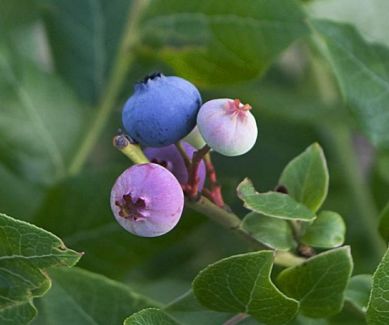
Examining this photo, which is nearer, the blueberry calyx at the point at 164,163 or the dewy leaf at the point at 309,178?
the blueberry calyx at the point at 164,163

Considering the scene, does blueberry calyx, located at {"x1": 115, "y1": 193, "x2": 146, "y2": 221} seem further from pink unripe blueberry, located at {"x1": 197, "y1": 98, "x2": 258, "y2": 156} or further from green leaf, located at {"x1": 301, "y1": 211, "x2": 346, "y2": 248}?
green leaf, located at {"x1": 301, "y1": 211, "x2": 346, "y2": 248}

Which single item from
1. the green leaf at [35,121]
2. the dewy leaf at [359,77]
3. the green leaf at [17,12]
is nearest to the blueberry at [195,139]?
the dewy leaf at [359,77]

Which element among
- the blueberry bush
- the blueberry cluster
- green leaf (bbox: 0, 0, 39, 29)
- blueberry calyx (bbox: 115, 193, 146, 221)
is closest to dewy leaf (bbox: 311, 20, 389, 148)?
the blueberry bush

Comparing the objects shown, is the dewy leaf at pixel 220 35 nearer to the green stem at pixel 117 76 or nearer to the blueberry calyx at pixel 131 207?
the green stem at pixel 117 76

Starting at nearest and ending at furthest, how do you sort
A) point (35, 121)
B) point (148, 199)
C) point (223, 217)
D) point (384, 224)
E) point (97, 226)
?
point (148, 199)
point (223, 217)
point (384, 224)
point (97, 226)
point (35, 121)

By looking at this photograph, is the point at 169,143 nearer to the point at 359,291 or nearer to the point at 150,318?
the point at 150,318

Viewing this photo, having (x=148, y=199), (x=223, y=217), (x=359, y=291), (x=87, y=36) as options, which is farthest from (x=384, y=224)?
(x=87, y=36)
